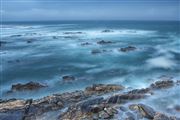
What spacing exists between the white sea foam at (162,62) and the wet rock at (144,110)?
654 inches

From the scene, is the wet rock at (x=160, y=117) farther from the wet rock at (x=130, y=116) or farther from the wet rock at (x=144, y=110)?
the wet rock at (x=130, y=116)

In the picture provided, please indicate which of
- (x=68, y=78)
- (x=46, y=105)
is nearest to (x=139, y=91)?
(x=46, y=105)

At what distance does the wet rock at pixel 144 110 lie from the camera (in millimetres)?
19016

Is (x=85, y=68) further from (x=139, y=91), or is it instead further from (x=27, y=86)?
(x=139, y=91)

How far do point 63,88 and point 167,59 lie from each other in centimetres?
2015

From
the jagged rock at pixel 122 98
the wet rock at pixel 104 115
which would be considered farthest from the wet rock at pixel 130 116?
the jagged rock at pixel 122 98

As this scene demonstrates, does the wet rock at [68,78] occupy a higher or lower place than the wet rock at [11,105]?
higher

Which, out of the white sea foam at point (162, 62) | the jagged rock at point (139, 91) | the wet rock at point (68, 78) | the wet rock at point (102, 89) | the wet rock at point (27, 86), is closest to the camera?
the jagged rock at point (139, 91)

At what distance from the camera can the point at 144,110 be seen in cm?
1969

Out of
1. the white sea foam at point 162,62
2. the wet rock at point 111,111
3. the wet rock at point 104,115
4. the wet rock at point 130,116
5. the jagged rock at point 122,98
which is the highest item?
the white sea foam at point 162,62

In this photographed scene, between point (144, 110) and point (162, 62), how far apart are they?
20487mm

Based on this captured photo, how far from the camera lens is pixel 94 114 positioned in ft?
63.0

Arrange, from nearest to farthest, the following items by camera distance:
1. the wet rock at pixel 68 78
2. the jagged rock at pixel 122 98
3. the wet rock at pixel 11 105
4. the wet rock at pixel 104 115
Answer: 1. the wet rock at pixel 104 115
2. the wet rock at pixel 11 105
3. the jagged rock at pixel 122 98
4. the wet rock at pixel 68 78

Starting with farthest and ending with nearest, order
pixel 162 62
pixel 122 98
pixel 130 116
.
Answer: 1. pixel 162 62
2. pixel 122 98
3. pixel 130 116
